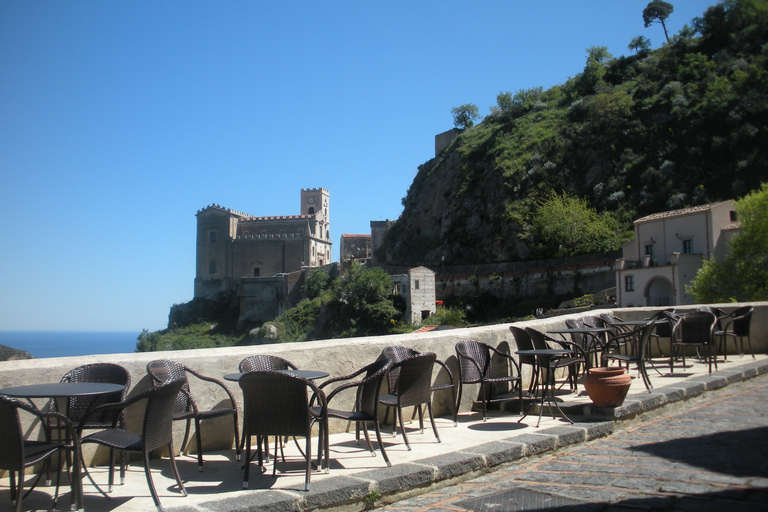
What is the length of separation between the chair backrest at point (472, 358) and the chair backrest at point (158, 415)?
9.71 ft

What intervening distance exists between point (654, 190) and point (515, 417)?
41.7 m

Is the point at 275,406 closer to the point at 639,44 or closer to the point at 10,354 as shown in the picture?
the point at 10,354

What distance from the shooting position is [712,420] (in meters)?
5.26

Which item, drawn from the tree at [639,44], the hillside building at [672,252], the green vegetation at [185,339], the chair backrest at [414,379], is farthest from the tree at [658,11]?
Answer: the chair backrest at [414,379]

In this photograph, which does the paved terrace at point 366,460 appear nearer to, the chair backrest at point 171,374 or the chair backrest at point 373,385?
the chair backrest at point 171,374

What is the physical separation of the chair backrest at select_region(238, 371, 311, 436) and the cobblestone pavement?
2.59 feet

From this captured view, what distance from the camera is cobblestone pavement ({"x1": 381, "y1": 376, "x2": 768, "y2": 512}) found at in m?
3.18

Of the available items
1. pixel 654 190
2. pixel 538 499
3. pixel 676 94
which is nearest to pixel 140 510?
pixel 538 499

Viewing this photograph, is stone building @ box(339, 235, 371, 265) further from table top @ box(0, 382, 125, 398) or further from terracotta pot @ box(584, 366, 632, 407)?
table top @ box(0, 382, 125, 398)

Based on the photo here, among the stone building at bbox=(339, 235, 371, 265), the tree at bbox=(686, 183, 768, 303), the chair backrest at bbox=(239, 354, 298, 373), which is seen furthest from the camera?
the stone building at bbox=(339, 235, 371, 265)

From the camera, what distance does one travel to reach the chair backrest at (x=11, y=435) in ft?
9.61

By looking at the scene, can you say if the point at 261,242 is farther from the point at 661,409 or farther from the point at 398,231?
the point at 661,409

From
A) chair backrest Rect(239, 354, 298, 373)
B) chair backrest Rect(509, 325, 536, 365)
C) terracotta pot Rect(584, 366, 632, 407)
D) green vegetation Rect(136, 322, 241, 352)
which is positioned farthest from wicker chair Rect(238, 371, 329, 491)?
green vegetation Rect(136, 322, 241, 352)

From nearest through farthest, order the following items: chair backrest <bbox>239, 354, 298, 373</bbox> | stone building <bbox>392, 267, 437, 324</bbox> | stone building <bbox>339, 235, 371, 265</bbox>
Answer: chair backrest <bbox>239, 354, 298, 373</bbox>, stone building <bbox>392, 267, 437, 324</bbox>, stone building <bbox>339, 235, 371, 265</bbox>
